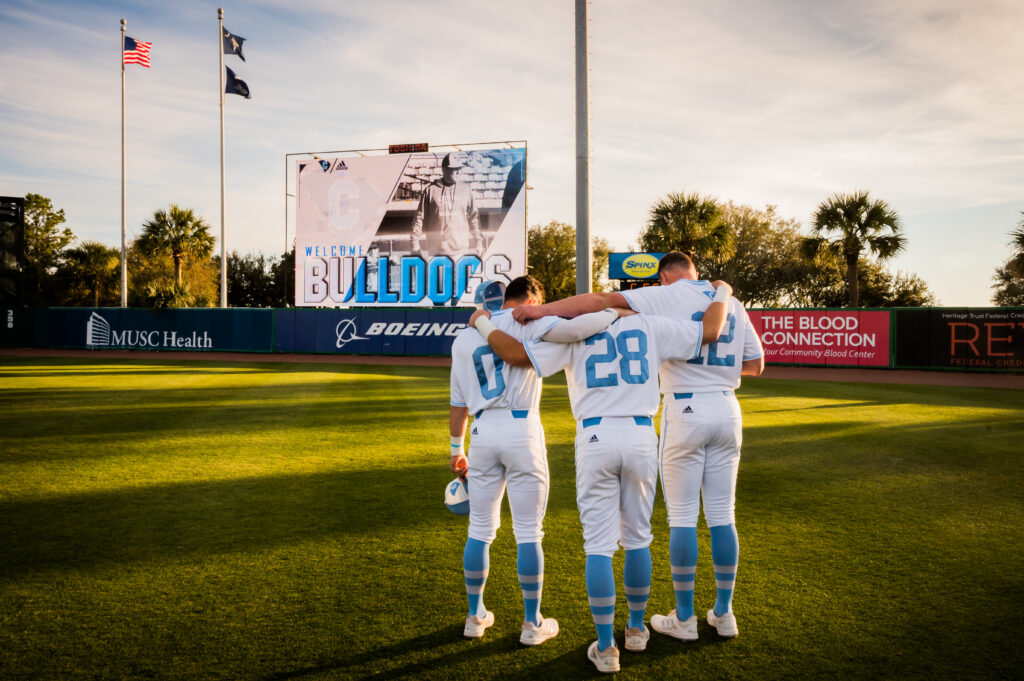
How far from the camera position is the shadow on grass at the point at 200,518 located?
17.6 ft

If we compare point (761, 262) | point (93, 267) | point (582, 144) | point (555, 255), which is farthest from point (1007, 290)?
point (93, 267)

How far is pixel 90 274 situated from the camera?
52.5 metres

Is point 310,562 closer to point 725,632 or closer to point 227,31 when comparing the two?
point 725,632

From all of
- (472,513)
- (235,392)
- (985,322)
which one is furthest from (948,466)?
A: (985,322)

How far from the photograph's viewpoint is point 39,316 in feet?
105

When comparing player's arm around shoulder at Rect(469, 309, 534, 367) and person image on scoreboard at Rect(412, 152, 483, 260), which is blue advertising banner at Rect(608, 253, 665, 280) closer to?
person image on scoreboard at Rect(412, 152, 483, 260)

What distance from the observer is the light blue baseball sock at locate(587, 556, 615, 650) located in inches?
138

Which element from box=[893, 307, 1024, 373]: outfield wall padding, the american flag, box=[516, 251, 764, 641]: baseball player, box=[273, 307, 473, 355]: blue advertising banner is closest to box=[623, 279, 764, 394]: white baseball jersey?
box=[516, 251, 764, 641]: baseball player

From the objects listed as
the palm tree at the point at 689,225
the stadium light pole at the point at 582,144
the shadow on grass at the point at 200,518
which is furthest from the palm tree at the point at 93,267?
the shadow on grass at the point at 200,518

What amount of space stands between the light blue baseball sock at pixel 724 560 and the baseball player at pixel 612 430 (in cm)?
55

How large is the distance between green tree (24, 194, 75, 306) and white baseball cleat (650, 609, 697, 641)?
61800 mm

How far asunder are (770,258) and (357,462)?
51.0 meters

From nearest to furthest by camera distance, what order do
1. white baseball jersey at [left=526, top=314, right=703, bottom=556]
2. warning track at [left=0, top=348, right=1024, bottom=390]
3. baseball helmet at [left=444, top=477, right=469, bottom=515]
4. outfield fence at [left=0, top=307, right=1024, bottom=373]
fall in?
white baseball jersey at [left=526, top=314, right=703, bottom=556], baseball helmet at [left=444, top=477, right=469, bottom=515], warning track at [left=0, top=348, right=1024, bottom=390], outfield fence at [left=0, top=307, right=1024, bottom=373]

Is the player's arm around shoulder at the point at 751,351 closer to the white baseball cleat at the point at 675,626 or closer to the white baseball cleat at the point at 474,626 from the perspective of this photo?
the white baseball cleat at the point at 675,626
